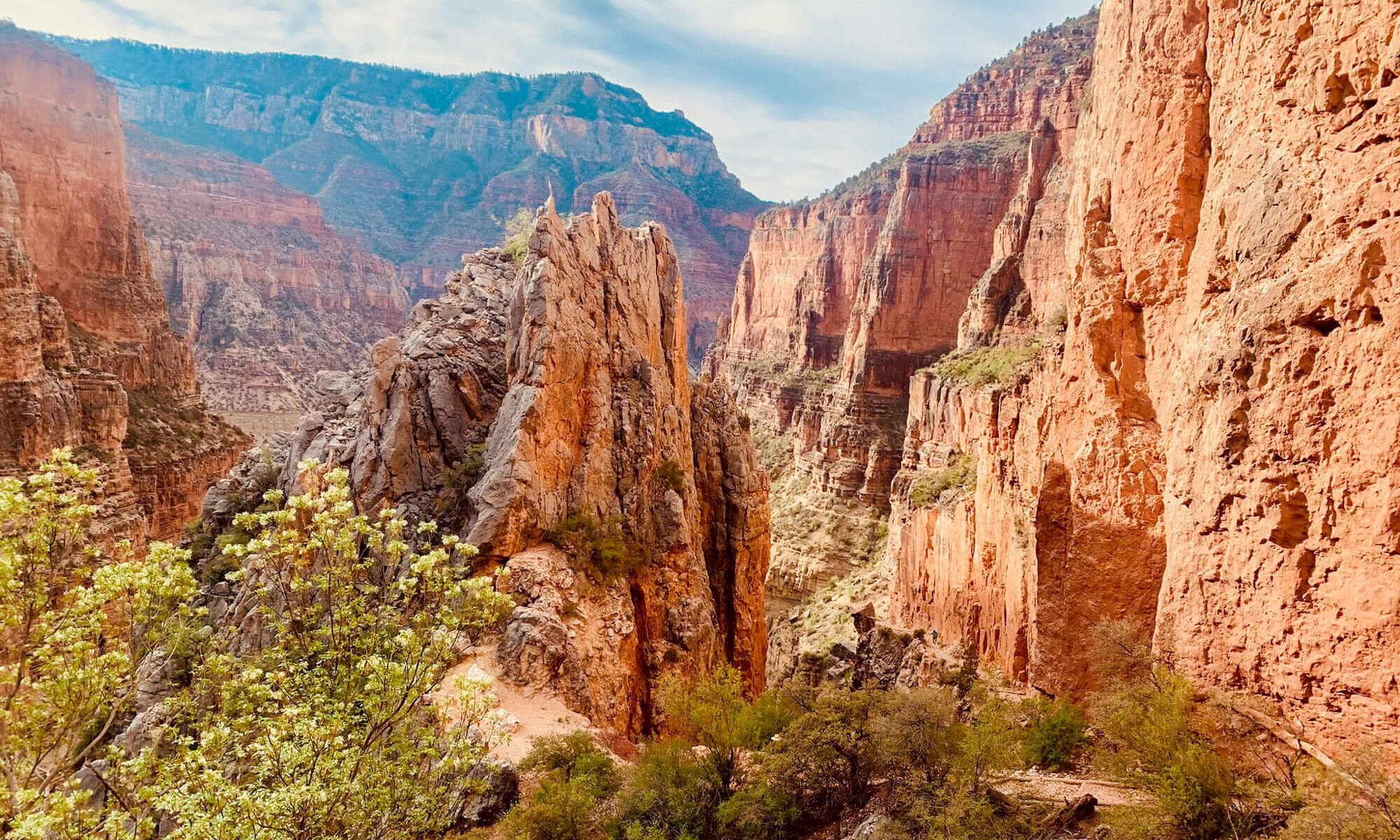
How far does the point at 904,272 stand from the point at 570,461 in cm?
6837

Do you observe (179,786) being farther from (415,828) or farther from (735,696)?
(735,696)

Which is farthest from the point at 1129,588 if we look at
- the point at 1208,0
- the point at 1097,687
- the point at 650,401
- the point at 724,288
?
the point at 724,288

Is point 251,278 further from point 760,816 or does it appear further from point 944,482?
point 760,816

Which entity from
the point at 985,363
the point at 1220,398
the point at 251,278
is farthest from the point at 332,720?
the point at 251,278

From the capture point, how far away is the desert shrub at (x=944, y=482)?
44.5 meters

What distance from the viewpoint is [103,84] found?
225 ft

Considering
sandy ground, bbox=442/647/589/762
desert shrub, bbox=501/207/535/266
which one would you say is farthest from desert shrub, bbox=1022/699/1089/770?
desert shrub, bbox=501/207/535/266

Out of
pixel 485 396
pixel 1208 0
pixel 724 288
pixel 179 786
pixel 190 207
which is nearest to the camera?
pixel 179 786

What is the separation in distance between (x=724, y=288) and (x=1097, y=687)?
594ft

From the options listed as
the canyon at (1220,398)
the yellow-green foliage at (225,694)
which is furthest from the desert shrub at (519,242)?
the yellow-green foliage at (225,694)

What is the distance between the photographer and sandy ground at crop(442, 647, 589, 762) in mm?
17219

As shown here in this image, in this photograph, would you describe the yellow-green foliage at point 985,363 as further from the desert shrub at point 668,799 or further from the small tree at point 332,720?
the small tree at point 332,720

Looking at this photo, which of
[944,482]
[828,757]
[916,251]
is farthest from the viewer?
[916,251]

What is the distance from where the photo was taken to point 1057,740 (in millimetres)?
18734
